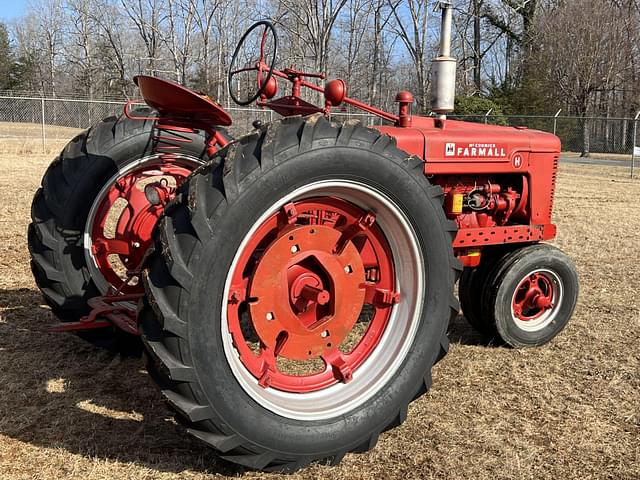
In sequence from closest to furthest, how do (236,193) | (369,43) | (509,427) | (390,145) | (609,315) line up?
(236,193)
(390,145)
(509,427)
(609,315)
(369,43)

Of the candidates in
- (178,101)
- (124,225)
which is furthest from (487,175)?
(124,225)

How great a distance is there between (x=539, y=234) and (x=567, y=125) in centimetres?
2627

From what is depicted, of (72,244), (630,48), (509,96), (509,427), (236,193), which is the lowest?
(509,427)

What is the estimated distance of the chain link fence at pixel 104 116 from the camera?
20.1 m

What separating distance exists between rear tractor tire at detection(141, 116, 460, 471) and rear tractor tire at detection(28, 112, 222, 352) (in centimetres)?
107

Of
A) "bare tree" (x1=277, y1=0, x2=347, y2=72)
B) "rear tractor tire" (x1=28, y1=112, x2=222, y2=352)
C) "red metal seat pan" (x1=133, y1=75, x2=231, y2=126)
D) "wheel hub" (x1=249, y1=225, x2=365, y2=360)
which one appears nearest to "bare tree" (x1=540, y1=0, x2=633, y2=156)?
"bare tree" (x1=277, y1=0, x2=347, y2=72)

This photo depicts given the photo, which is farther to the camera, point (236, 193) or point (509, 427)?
point (509, 427)

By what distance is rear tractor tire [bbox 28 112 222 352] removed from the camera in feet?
11.2

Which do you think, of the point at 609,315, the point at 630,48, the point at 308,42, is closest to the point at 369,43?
the point at 308,42

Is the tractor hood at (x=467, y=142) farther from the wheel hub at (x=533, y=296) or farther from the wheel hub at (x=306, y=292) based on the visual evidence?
the wheel hub at (x=306, y=292)

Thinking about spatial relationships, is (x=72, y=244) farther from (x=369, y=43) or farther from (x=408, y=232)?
(x=369, y=43)

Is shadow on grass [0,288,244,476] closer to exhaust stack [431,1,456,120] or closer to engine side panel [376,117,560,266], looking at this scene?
engine side panel [376,117,560,266]

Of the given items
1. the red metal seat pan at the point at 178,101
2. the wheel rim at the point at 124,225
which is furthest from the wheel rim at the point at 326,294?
the wheel rim at the point at 124,225

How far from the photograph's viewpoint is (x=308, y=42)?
33.7 m
